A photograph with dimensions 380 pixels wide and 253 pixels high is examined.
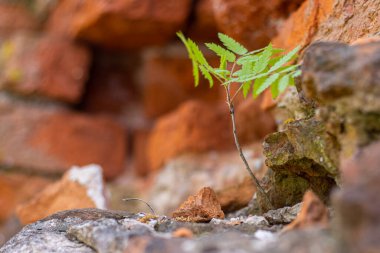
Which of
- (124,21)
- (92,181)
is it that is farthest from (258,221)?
(124,21)

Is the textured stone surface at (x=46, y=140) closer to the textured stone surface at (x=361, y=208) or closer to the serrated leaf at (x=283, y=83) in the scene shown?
the serrated leaf at (x=283, y=83)

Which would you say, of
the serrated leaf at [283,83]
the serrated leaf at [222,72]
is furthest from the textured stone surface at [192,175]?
the serrated leaf at [283,83]

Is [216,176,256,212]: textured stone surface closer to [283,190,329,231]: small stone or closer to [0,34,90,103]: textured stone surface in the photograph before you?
[283,190,329,231]: small stone

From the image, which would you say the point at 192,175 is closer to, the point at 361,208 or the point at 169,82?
the point at 169,82

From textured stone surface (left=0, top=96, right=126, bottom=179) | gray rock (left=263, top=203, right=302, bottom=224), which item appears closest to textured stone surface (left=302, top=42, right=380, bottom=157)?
gray rock (left=263, top=203, right=302, bottom=224)

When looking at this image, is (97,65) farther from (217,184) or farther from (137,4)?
(217,184)
